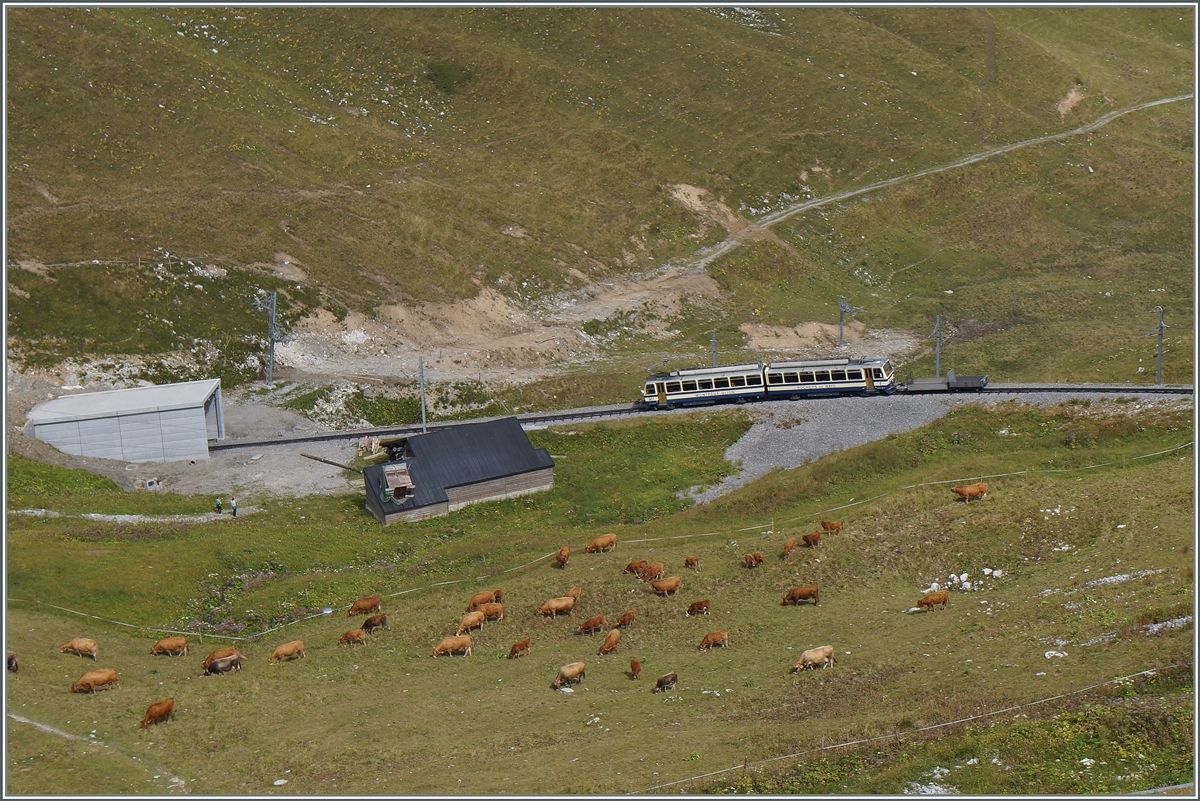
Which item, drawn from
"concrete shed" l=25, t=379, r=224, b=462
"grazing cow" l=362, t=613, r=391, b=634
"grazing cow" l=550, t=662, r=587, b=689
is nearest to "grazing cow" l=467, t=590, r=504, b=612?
"grazing cow" l=362, t=613, r=391, b=634

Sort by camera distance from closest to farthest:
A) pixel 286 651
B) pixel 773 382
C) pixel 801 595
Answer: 1. pixel 286 651
2. pixel 801 595
3. pixel 773 382

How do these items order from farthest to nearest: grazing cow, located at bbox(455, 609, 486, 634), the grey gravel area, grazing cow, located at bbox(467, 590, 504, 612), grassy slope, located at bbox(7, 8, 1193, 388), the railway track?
1. grassy slope, located at bbox(7, 8, 1193, 388)
2. the railway track
3. the grey gravel area
4. grazing cow, located at bbox(467, 590, 504, 612)
5. grazing cow, located at bbox(455, 609, 486, 634)

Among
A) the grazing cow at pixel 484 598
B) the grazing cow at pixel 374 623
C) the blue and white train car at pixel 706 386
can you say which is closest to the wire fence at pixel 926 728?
the grazing cow at pixel 484 598

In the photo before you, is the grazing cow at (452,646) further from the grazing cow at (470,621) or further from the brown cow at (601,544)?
the brown cow at (601,544)

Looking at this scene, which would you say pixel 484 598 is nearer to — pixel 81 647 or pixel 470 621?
pixel 470 621

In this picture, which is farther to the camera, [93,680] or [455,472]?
[455,472]

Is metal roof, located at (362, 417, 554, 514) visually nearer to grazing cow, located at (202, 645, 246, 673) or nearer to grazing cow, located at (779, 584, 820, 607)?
grazing cow, located at (202, 645, 246, 673)

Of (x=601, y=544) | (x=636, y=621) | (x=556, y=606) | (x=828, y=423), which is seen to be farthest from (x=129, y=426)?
(x=828, y=423)
